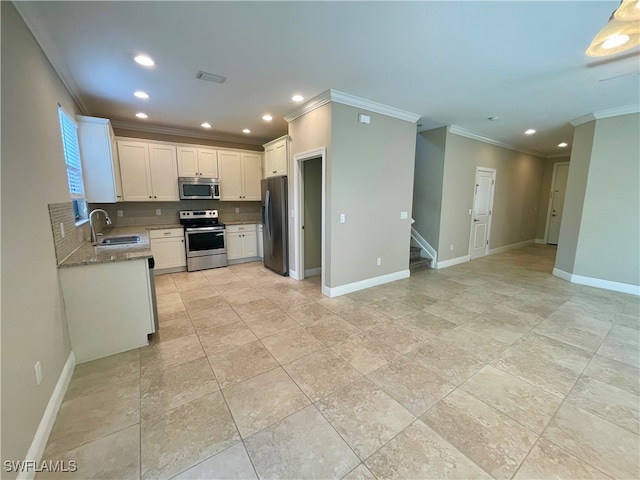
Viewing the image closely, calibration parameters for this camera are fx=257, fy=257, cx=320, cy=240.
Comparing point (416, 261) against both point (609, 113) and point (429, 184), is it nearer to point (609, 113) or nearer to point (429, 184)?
point (429, 184)

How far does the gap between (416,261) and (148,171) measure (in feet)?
17.8

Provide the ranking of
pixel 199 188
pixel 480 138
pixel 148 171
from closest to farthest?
pixel 148 171
pixel 199 188
pixel 480 138

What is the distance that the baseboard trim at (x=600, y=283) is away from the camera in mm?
4031

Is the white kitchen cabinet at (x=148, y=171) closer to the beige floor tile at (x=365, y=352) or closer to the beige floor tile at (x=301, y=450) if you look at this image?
the beige floor tile at (x=365, y=352)

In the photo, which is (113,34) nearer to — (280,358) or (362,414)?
(280,358)

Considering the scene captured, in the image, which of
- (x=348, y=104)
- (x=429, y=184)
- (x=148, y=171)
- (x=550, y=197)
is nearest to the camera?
(x=348, y=104)

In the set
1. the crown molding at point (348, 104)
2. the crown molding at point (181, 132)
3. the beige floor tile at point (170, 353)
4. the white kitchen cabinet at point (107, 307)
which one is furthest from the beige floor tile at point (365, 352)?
the crown molding at point (181, 132)

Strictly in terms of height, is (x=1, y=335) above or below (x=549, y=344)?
above

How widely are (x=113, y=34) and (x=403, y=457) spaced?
3.69m

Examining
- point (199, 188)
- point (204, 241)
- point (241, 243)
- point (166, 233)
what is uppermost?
point (199, 188)

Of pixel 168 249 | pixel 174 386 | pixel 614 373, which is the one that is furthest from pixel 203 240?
pixel 614 373

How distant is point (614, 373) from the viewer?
218 cm

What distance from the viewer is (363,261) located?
4.09 m

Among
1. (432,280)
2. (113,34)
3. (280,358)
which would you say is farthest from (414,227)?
(113,34)
